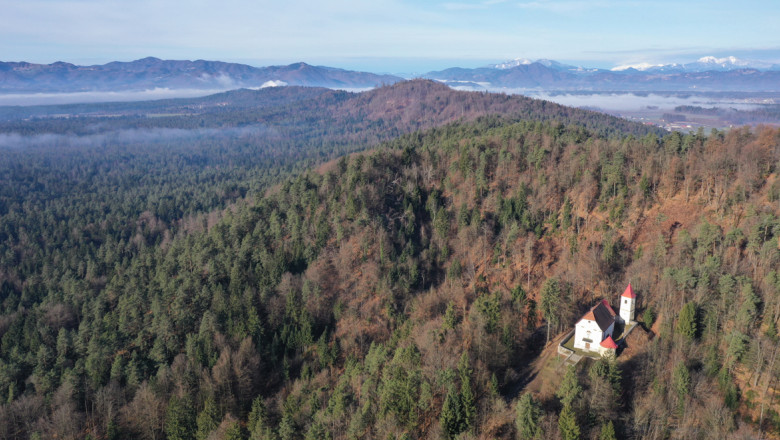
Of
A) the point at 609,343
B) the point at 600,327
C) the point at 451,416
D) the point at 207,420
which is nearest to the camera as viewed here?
the point at 451,416

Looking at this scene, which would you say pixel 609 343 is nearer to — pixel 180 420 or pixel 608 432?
pixel 608 432

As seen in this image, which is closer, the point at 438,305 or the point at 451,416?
the point at 451,416

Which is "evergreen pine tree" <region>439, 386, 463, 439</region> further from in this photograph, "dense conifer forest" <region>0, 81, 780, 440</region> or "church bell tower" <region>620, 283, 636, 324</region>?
"church bell tower" <region>620, 283, 636, 324</region>

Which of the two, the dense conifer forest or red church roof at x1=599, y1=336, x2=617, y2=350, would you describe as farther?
red church roof at x1=599, y1=336, x2=617, y2=350

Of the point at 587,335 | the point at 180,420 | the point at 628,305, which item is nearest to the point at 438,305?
the point at 587,335

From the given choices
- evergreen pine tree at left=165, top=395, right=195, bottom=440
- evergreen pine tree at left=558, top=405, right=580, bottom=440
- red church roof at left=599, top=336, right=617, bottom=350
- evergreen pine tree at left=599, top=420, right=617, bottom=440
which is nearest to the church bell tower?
red church roof at left=599, top=336, right=617, bottom=350

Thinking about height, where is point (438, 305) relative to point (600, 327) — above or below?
below

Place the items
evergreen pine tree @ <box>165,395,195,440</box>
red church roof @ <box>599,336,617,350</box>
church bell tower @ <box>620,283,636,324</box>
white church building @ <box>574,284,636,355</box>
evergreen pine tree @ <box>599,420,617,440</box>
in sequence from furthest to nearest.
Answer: church bell tower @ <box>620,283,636,324</box> → evergreen pine tree @ <box>165,395,195,440</box> → white church building @ <box>574,284,636,355</box> → red church roof @ <box>599,336,617,350</box> → evergreen pine tree @ <box>599,420,617,440</box>
